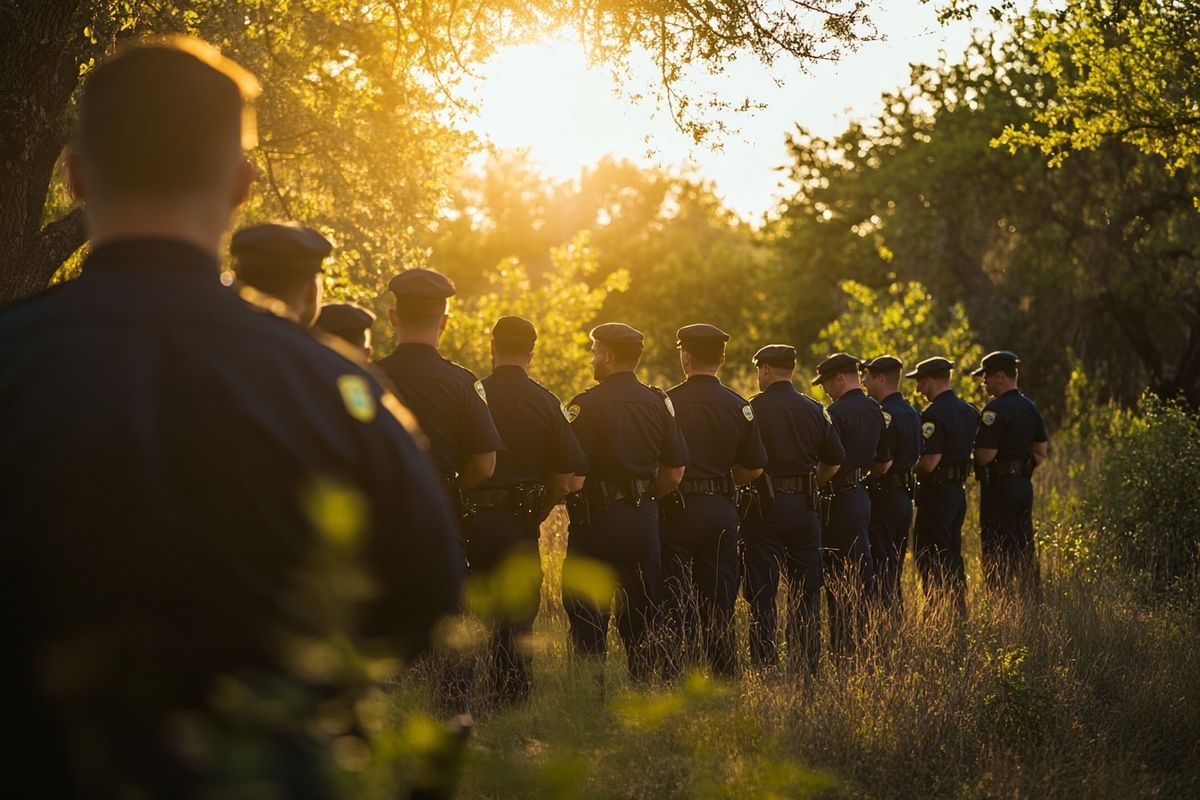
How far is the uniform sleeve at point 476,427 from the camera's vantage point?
22.5 ft

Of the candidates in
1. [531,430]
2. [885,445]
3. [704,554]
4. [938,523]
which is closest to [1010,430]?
[938,523]

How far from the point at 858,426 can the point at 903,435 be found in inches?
30.8

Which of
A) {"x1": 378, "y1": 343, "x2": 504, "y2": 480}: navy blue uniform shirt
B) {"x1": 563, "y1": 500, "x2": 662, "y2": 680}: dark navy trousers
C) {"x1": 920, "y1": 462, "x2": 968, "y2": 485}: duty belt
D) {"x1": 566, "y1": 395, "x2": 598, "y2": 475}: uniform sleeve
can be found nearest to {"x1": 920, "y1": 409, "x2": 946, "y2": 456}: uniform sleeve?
{"x1": 920, "y1": 462, "x2": 968, "y2": 485}: duty belt

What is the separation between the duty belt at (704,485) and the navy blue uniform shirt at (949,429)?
308 cm

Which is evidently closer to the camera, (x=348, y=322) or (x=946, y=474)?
(x=348, y=322)

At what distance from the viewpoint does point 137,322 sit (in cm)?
172

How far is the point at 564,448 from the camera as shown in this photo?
25.3ft

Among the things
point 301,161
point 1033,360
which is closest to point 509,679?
point 301,161

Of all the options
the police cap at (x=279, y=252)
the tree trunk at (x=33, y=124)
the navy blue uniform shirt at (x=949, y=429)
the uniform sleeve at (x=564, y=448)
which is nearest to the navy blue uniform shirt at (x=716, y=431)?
the uniform sleeve at (x=564, y=448)

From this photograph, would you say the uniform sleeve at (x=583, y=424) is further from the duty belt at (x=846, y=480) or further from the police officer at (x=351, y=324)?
the duty belt at (x=846, y=480)

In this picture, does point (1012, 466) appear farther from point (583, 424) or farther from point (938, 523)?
point (583, 424)

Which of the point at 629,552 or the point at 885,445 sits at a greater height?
the point at 885,445

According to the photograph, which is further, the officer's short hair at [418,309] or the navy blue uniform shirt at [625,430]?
the navy blue uniform shirt at [625,430]

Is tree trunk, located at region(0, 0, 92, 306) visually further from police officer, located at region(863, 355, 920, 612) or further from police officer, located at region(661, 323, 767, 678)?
police officer, located at region(863, 355, 920, 612)
